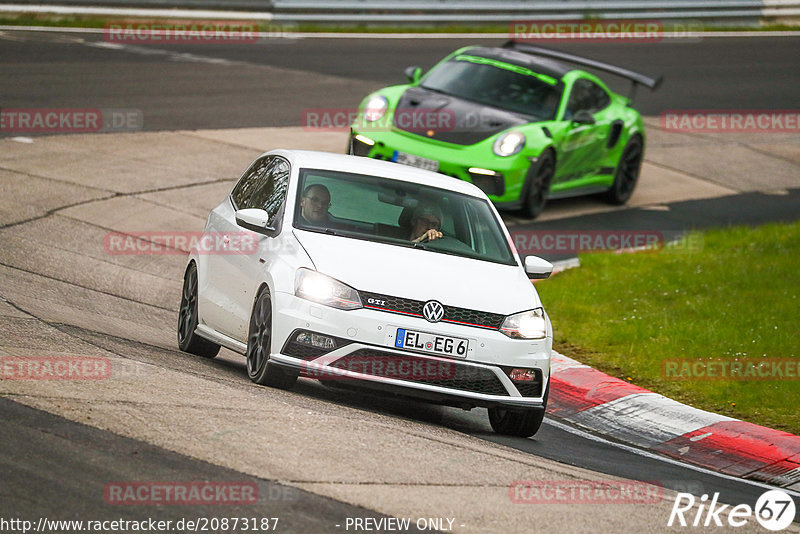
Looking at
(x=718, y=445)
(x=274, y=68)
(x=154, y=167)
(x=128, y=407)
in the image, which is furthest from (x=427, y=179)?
(x=274, y=68)

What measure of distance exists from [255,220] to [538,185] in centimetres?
834

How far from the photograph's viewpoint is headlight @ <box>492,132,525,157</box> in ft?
50.8

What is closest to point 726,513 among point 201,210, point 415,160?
point 415,160

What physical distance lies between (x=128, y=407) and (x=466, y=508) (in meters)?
1.89

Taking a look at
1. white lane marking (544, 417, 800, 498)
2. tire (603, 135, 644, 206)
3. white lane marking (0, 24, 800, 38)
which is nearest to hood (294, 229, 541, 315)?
white lane marking (544, 417, 800, 498)

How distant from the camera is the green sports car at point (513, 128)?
50.4 ft

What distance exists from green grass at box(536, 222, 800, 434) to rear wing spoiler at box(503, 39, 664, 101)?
257cm

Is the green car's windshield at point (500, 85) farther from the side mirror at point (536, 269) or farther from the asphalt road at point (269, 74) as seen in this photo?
the side mirror at point (536, 269)

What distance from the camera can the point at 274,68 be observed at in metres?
23.9

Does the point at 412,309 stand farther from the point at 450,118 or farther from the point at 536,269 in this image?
the point at 450,118

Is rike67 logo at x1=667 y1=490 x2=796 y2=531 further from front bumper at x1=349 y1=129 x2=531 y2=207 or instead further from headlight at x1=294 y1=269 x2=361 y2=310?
front bumper at x1=349 y1=129 x2=531 y2=207

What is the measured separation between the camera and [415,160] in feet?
49.7

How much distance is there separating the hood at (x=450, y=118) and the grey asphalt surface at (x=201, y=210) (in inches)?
62.5

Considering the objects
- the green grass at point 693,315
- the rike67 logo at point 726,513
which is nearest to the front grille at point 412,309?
the rike67 logo at point 726,513
